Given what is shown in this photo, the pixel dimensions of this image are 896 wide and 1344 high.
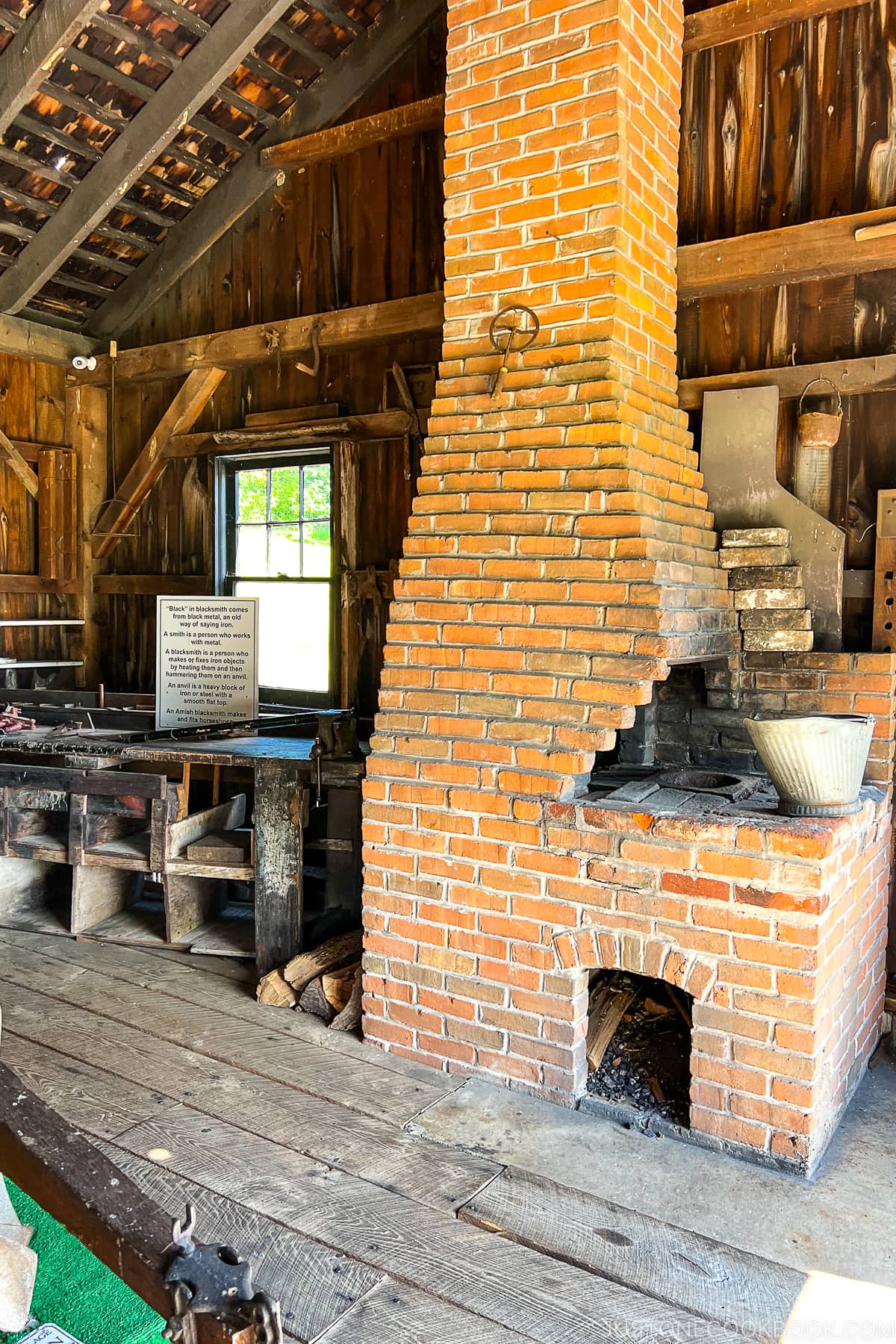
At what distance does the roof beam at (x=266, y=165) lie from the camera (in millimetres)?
4412

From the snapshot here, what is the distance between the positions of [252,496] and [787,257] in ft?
9.73

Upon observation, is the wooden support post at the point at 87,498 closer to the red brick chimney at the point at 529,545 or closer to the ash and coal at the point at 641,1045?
the red brick chimney at the point at 529,545

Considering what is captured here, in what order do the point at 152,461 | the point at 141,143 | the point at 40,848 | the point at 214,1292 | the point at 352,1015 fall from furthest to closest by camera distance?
the point at 152,461 < the point at 141,143 < the point at 40,848 < the point at 352,1015 < the point at 214,1292

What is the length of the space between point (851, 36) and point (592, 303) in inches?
59.0

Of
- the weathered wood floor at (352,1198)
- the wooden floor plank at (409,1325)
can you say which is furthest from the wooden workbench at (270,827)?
the wooden floor plank at (409,1325)

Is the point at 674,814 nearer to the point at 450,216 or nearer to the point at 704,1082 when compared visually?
the point at 704,1082

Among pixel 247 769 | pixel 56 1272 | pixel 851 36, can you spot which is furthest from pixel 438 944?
pixel 851 36

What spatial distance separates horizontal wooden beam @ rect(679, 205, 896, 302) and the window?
2.01 metres

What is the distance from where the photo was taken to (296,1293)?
199 centimetres

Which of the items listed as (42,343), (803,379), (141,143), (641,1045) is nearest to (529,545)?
(803,379)

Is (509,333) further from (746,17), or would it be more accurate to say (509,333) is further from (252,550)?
(252,550)

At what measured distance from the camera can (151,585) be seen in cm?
536

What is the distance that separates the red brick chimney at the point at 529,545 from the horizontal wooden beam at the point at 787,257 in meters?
0.26

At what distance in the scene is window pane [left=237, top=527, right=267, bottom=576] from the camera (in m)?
5.11
